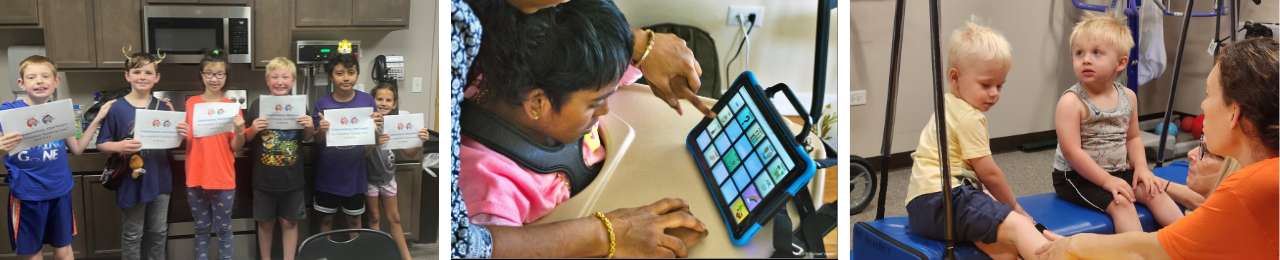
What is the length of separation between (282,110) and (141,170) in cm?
46

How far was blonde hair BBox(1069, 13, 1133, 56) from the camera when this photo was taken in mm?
1931

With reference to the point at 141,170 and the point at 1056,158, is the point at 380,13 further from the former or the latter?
the point at 1056,158

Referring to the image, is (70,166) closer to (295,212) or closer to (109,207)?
(109,207)

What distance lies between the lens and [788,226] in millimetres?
1874

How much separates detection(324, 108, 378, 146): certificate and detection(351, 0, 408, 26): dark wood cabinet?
283mm

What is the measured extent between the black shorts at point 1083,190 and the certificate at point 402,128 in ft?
6.69

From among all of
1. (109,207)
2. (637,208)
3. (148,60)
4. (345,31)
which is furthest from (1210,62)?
(109,207)

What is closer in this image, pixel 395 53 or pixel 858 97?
pixel 395 53

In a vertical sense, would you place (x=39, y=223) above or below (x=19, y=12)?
below

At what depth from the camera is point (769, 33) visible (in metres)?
1.78

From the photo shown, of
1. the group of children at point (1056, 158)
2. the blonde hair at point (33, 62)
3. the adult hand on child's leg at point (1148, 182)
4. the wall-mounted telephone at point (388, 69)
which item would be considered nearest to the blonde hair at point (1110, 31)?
the group of children at point (1056, 158)

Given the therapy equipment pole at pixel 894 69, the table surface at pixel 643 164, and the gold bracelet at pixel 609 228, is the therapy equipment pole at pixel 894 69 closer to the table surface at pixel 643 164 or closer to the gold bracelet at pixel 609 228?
the table surface at pixel 643 164

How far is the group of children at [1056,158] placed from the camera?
182 cm

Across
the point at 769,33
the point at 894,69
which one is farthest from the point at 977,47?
the point at 769,33
